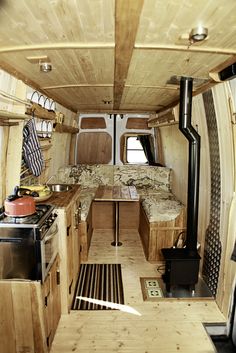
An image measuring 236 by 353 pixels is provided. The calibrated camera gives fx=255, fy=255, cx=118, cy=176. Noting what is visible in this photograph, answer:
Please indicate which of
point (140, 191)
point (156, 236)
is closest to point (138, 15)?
point (156, 236)

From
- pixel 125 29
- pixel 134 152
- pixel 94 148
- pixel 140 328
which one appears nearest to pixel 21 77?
pixel 125 29

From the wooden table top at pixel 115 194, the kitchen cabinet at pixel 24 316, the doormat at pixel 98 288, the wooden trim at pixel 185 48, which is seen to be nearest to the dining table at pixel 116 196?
the wooden table top at pixel 115 194

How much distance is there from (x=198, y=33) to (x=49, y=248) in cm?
183

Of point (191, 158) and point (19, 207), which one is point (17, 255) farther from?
point (191, 158)

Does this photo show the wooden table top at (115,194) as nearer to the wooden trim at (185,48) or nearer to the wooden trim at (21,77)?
the wooden trim at (21,77)

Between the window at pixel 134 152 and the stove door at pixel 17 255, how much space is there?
411 centimetres

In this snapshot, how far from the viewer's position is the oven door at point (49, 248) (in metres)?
1.88

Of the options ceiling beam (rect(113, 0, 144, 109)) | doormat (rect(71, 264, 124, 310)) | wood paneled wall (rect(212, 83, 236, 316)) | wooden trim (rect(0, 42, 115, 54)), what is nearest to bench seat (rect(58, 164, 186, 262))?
doormat (rect(71, 264, 124, 310))

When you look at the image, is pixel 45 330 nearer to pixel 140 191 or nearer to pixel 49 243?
pixel 49 243

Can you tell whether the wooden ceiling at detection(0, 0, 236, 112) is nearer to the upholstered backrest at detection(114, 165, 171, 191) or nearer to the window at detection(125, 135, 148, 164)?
the upholstered backrest at detection(114, 165, 171, 191)

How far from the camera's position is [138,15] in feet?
4.05

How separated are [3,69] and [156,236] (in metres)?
2.79

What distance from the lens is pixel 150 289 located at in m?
3.04

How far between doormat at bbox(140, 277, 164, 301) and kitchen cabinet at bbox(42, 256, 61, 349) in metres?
1.01
